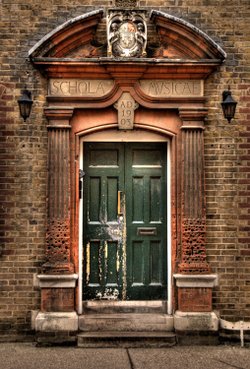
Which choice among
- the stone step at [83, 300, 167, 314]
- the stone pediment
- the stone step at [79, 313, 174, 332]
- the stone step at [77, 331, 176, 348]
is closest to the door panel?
the stone step at [83, 300, 167, 314]

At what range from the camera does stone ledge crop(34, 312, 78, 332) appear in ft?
20.2

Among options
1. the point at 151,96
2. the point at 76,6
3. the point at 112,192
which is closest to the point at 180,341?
the point at 112,192

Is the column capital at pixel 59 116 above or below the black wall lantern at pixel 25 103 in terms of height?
below

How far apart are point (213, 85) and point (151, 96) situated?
90 centimetres

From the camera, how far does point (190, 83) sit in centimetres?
657

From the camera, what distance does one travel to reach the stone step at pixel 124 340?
6.12m

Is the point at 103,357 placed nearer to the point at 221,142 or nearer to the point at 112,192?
the point at 112,192

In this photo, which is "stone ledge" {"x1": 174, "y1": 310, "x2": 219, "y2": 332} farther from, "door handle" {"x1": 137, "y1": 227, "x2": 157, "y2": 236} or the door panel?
"door handle" {"x1": 137, "y1": 227, "x2": 157, "y2": 236}

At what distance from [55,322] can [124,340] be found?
3.05ft

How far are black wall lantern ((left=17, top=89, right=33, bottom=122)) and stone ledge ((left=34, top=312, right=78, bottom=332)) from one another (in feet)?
8.77

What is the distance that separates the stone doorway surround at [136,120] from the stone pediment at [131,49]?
0.01m

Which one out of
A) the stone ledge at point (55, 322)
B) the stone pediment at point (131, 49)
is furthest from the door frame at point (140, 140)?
the stone ledge at point (55, 322)

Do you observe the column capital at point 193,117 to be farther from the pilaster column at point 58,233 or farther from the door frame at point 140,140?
the pilaster column at point 58,233

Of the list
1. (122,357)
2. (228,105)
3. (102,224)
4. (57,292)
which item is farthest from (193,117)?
(122,357)
